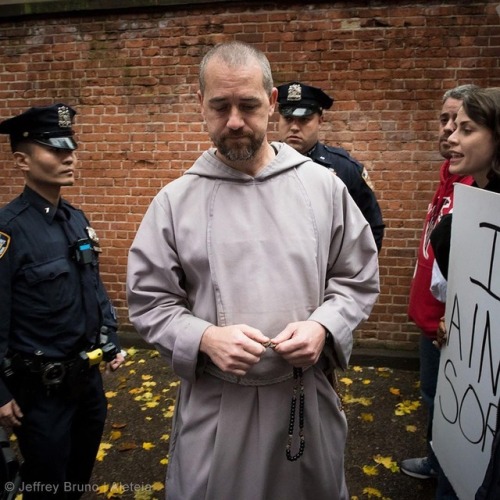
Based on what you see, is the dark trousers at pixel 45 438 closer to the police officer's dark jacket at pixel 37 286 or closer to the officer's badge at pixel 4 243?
the police officer's dark jacket at pixel 37 286

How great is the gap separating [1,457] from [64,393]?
39 cm

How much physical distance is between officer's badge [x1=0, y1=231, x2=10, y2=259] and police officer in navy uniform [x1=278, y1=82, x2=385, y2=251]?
77.1 inches

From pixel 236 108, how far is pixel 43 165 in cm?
125

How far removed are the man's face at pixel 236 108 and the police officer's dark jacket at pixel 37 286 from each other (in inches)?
44.9

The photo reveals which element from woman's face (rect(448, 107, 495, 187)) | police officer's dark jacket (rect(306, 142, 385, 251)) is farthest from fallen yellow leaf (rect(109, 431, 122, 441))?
woman's face (rect(448, 107, 495, 187))

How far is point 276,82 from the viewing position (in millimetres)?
4176

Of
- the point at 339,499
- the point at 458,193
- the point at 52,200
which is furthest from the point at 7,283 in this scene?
the point at 458,193

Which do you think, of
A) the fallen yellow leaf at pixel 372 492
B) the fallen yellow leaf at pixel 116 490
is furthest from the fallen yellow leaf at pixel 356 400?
the fallen yellow leaf at pixel 116 490

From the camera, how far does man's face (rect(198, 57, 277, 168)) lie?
1454 millimetres

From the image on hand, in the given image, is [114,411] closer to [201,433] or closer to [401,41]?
[201,433]

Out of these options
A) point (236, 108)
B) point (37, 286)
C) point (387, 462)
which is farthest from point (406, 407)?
point (236, 108)

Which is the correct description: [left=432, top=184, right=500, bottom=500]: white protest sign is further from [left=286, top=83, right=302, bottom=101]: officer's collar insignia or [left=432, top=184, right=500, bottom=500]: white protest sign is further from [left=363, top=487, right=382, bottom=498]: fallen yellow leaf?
[left=286, top=83, right=302, bottom=101]: officer's collar insignia

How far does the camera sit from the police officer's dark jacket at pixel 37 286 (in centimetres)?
211

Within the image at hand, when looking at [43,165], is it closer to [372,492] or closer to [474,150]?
[474,150]
